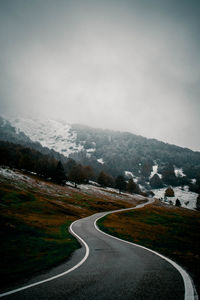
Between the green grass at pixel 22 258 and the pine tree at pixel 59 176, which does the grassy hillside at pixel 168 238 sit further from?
the pine tree at pixel 59 176

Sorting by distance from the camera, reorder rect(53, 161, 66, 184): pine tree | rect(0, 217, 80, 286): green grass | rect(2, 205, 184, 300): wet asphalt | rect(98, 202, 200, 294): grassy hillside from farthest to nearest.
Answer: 1. rect(53, 161, 66, 184): pine tree
2. rect(98, 202, 200, 294): grassy hillside
3. rect(0, 217, 80, 286): green grass
4. rect(2, 205, 184, 300): wet asphalt

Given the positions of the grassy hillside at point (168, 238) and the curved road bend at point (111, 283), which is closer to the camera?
the curved road bend at point (111, 283)

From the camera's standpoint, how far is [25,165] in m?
116

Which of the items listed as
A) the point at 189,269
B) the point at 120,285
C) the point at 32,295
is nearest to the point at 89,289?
the point at 120,285

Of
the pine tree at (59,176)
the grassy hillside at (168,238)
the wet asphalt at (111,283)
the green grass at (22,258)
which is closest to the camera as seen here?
the wet asphalt at (111,283)

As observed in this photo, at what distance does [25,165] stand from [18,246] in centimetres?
10889

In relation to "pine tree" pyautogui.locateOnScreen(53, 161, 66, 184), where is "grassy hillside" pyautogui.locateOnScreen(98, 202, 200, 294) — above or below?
above

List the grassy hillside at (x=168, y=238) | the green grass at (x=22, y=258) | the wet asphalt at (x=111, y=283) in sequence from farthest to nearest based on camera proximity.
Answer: the grassy hillside at (x=168, y=238)
the green grass at (x=22, y=258)
the wet asphalt at (x=111, y=283)

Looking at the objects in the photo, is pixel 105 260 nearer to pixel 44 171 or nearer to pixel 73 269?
pixel 73 269

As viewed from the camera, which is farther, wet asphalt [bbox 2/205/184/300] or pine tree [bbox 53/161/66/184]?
pine tree [bbox 53/161/66/184]

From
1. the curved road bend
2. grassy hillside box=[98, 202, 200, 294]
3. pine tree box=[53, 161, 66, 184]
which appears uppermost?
the curved road bend

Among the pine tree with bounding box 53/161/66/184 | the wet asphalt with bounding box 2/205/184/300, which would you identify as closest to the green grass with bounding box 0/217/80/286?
the wet asphalt with bounding box 2/205/184/300

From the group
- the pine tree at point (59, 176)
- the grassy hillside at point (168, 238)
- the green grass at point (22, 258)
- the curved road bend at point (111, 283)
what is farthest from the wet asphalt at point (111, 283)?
the pine tree at point (59, 176)

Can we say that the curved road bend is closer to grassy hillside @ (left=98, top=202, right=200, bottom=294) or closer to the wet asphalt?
the wet asphalt
